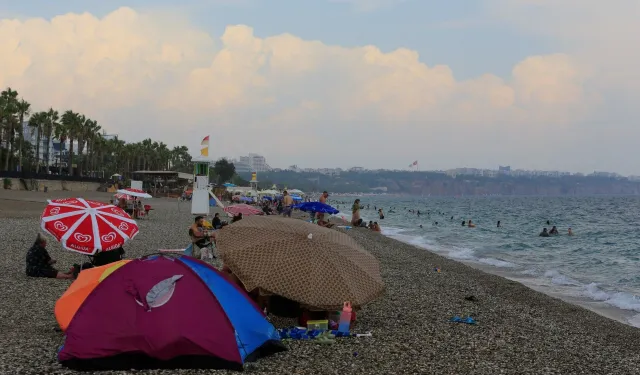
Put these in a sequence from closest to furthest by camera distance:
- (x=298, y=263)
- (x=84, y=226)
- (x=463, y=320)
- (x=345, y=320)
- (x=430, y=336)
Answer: (x=298, y=263), (x=345, y=320), (x=430, y=336), (x=463, y=320), (x=84, y=226)

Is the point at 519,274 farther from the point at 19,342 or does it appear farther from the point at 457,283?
the point at 19,342

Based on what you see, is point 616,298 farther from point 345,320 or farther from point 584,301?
point 345,320

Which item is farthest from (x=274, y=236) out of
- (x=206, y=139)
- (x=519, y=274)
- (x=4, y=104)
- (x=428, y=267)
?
(x=4, y=104)

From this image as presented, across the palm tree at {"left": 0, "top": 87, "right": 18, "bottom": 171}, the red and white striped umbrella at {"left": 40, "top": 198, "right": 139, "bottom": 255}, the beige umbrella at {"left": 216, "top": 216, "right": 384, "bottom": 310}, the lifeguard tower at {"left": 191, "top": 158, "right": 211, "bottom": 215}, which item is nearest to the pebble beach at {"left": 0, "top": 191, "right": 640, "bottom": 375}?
the beige umbrella at {"left": 216, "top": 216, "right": 384, "bottom": 310}

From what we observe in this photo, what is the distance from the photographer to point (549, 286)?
1827 cm

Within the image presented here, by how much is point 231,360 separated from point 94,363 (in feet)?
4.51

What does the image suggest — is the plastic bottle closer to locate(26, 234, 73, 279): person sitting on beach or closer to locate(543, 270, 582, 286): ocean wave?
locate(26, 234, 73, 279): person sitting on beach

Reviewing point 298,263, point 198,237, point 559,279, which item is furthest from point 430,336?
point 559,279

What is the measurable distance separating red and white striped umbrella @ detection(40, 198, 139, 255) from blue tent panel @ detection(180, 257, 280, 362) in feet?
11.6

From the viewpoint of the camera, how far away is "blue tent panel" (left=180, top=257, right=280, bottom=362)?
6.48 meters

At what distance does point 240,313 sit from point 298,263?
1.09 metres

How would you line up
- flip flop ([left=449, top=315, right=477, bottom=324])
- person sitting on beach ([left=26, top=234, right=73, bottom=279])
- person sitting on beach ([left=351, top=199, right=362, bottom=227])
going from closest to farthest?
1. flip flop ([left=449, top=315, right=477, bottom=324])
2. person sitting on beach ([left=26, top=234, right=73, bottom=279])
3. person sitting on beach ([left=351, top=199, right=362, bottom=227])

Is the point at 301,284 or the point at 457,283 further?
the point at 457,283

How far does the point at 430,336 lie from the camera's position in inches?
323
